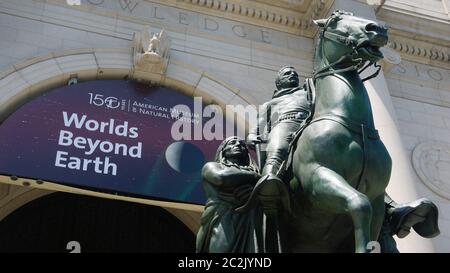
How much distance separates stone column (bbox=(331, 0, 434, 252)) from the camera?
8844mm

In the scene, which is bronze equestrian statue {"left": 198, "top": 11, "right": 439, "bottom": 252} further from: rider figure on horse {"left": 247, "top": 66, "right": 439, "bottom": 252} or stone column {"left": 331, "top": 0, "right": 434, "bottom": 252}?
stone column {"left": 331, "top": 0, "right": 434, "bottom": 252}

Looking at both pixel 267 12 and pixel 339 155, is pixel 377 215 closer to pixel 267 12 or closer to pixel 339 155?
pixel 339 155

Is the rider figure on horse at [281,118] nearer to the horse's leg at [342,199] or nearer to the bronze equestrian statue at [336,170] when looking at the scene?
the bronze equestrian statue at [336,170]

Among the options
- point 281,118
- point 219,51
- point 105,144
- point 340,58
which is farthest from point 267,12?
point 340,58

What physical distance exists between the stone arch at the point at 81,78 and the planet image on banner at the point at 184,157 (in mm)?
1290

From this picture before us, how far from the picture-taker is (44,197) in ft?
36.4

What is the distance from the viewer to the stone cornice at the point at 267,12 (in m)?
11.4

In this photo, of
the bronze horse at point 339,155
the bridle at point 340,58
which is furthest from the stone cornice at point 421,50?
the bronze horse at point 339,155

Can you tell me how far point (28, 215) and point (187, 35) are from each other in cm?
444

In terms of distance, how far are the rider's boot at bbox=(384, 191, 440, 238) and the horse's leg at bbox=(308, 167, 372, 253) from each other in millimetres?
633

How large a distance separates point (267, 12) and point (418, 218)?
8.44 metres

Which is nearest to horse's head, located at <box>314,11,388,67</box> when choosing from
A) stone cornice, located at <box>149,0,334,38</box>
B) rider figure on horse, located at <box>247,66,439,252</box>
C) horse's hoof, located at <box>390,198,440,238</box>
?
rider figure on horse, located at <box>247,66,439,252</box>

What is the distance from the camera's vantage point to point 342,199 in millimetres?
3465
